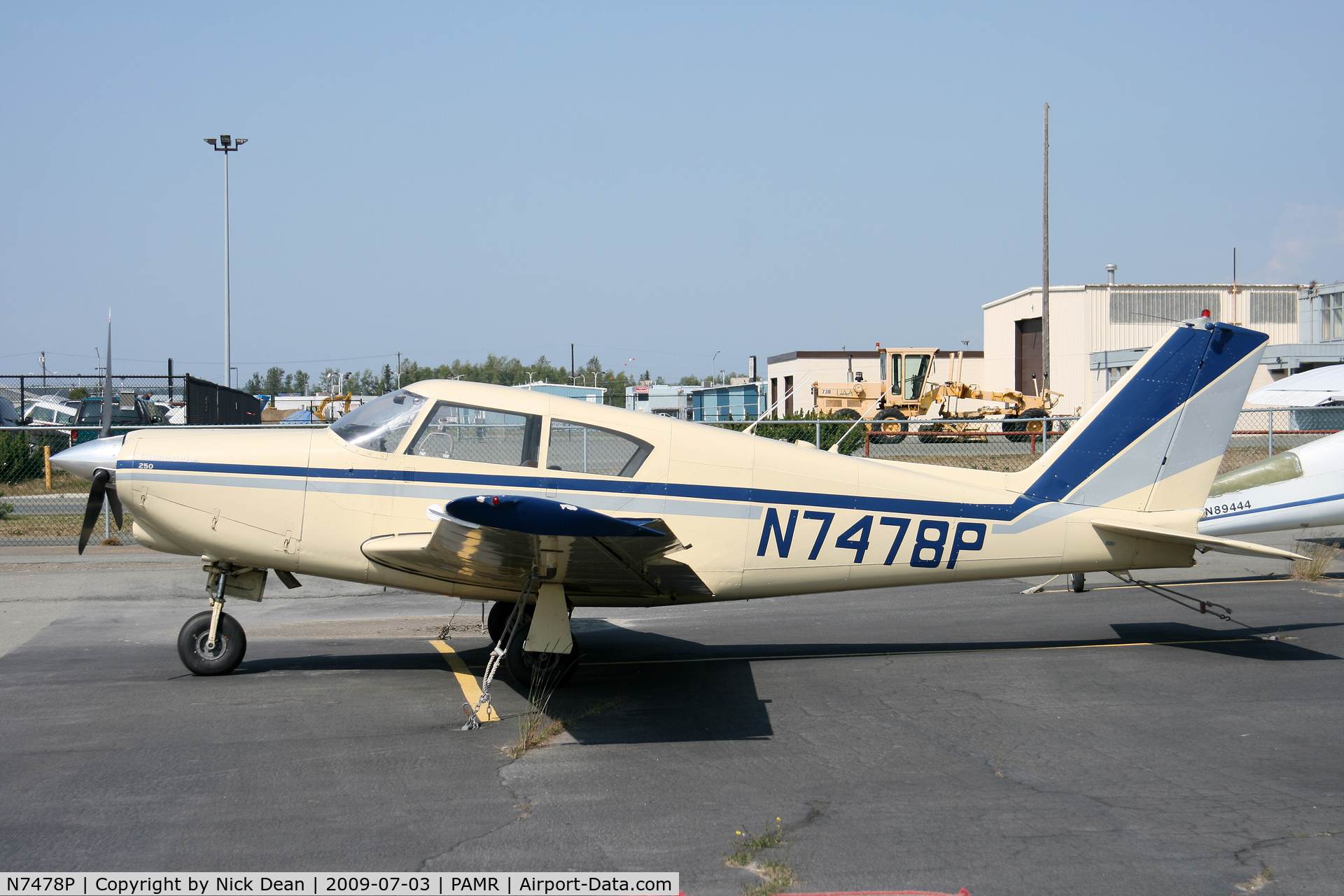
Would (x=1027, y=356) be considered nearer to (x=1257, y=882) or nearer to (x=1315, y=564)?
(x=1315, y=564)

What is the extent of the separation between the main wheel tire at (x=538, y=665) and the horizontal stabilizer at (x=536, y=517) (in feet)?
5.98

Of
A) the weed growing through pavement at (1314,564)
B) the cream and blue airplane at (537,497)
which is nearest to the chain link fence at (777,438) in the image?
the weed growing through pavement at (1314,564)

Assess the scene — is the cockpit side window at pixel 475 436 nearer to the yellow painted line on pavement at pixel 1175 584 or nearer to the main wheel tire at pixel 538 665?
the main wheel tire at pixel 538 665

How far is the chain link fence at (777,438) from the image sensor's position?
15.5 meters

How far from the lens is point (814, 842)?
4395 millimetres

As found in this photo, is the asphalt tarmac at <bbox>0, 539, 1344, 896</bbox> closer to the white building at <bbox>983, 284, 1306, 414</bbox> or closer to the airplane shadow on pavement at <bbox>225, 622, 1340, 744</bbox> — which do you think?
the airplane shadow on pavement at <bbox>225, 622, 1340, 744</bbox>

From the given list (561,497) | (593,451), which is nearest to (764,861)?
(561,497)

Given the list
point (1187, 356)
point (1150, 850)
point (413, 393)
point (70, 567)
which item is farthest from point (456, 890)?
point (70, 567)

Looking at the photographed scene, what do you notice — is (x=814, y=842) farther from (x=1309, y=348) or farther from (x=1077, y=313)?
(x=1077, y=313)

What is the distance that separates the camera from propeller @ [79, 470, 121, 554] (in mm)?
6992

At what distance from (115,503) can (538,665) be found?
3.57m

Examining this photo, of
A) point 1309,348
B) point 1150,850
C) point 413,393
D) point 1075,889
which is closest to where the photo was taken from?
point 1075,889

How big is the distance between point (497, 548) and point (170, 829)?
7.62 feet

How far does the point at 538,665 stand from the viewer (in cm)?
697
